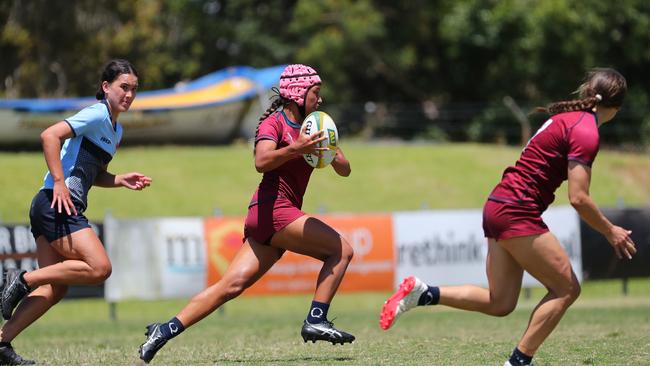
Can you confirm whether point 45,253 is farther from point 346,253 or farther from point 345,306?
point 345,306

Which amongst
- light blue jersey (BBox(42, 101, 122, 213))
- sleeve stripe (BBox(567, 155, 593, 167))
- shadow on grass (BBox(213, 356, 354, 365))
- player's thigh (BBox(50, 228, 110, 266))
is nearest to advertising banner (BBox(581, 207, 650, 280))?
shadow on grass (BBox(213, 356, 354, 365))

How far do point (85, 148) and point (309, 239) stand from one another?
174 centimetres

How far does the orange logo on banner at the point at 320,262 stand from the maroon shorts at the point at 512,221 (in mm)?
9053

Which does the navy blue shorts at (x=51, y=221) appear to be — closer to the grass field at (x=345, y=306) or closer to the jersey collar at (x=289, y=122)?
the grass field at (x=345, y=306)

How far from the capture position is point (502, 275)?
20.7ft

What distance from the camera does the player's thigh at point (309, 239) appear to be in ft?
22.6

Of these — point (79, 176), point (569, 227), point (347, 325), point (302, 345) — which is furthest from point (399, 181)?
point (79, 176)

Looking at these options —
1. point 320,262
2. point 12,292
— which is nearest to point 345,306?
point 320,262

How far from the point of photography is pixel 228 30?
37969 millimetres

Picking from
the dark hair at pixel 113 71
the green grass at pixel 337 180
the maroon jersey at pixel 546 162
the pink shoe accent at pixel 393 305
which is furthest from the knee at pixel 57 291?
the green grass at pixel 337 180

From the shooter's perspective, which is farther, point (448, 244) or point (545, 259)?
point (448, 244)

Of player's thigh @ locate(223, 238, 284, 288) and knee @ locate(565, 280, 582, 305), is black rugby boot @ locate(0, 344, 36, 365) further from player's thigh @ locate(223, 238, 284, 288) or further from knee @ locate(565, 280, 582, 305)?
knee @ locate(565, 280, 582, 305)

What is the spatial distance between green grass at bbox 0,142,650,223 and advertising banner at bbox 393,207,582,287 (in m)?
7.17

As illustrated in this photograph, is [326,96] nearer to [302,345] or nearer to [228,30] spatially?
[228,30]
